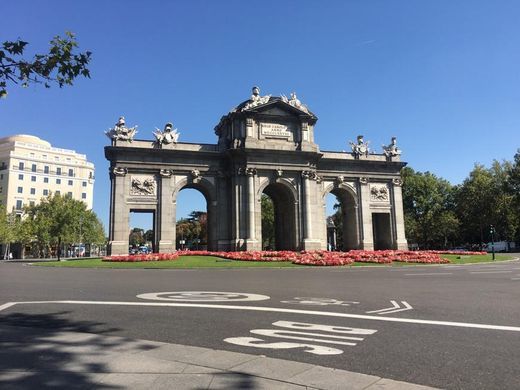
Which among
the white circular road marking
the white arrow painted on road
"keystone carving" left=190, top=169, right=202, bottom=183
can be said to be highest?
"keystone carving" left=190, top=169, right=202, bottom=183

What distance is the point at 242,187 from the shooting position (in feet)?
151

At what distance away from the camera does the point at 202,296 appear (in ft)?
43.2

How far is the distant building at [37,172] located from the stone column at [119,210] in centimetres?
5748

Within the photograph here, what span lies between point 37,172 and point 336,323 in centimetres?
10469

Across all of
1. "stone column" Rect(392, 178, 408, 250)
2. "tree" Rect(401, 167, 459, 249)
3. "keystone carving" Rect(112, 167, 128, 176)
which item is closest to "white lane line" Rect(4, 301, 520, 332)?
"keystone carving" Rect(112, 167, 128, 176)

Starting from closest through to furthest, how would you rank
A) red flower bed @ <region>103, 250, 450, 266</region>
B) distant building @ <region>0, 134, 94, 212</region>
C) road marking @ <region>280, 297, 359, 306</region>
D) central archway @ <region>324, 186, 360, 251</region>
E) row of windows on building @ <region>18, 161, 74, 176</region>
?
road marking @ <region>280, 297, 359, 306</region> < red flower bed @ <region>103, 250, 450, 266</region> < central archway @ <region>324, 186, 360, 251</region> < distant building @ <region>0, 134, 94, 212</region> < row of windows on building @ <region>18, 161, 74, 176</region>

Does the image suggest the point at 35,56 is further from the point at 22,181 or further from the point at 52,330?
the point at 22,181

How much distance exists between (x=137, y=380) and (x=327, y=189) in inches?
1908

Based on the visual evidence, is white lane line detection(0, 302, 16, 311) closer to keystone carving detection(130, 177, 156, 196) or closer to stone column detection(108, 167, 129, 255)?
stone column detection(108, 167, 129, 255)

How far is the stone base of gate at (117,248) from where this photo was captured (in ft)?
139

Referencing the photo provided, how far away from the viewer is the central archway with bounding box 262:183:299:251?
4828cm

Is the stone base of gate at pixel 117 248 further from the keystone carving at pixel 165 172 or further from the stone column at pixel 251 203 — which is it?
the stone column at pixel 251 203

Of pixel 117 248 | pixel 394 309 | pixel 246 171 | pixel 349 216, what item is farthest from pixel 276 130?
pixel 394 309

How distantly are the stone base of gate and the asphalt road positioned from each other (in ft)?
91.7
